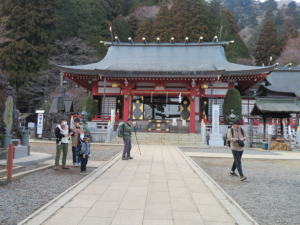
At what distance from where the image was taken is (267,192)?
186 inches

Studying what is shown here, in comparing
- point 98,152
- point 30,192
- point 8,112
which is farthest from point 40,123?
point 30,192

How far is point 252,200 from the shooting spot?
A: 415 centimetres

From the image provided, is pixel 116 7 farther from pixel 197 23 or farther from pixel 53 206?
pixel 53 206

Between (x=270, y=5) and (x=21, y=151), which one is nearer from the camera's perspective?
(x=21, y=151)

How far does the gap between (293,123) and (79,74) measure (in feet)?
62.1

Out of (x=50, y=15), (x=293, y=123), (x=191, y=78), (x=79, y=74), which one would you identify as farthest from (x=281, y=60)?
(x=50, y=15)

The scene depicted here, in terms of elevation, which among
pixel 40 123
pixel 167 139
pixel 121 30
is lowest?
pixel 167 139

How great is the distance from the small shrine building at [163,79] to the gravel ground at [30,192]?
387 inches

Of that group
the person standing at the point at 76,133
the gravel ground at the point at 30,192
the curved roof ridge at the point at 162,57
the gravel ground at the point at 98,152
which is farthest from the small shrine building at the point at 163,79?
the gravel ground at the point at 30,192

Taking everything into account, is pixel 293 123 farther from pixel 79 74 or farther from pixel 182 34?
pixel 182 34

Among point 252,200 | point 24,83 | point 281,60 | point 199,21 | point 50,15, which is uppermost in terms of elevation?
point 199,21

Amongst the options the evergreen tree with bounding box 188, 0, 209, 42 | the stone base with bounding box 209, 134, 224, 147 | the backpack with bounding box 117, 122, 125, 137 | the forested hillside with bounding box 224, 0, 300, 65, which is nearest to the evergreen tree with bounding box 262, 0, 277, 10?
the forested hillside with bounding box 224, 0, 300, 65

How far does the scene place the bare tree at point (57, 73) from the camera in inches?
1040

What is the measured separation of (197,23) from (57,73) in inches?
927
